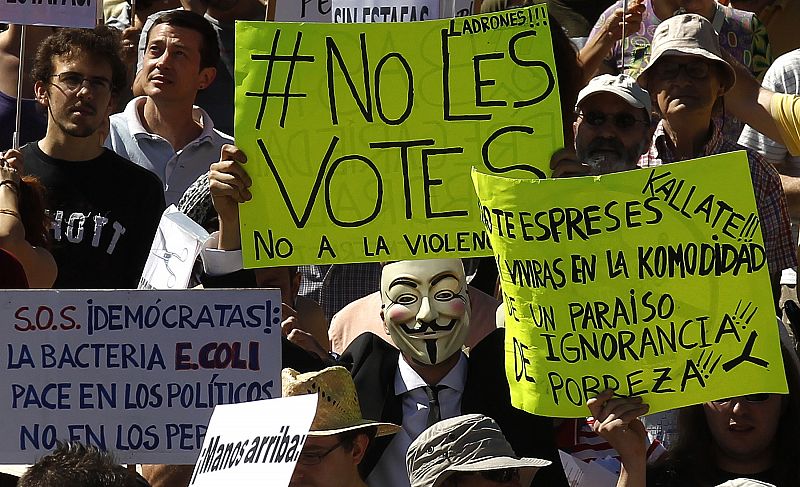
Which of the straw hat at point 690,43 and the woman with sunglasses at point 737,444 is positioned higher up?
the straw hat at point 690,43

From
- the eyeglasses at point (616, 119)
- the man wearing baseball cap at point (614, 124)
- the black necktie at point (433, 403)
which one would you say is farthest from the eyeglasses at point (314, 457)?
the eyeglasses at point (616, 119)

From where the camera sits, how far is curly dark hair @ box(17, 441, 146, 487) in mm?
4016

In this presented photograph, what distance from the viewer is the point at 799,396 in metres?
5.84

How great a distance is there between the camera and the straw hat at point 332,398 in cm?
548

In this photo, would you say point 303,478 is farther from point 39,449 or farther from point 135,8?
point 135,8

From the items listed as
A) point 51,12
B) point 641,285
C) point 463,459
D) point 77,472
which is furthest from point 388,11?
point 77,472

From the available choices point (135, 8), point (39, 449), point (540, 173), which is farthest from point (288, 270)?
point (135, 8)

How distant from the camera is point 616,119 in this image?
6.91 metres

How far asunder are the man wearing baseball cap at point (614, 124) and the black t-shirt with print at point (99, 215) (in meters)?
1.71

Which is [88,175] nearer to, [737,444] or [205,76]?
[205,76]

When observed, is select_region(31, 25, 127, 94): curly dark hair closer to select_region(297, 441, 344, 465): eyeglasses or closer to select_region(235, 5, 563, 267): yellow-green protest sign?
select_region(235, 5, 563, 267): yellow-green protest sign

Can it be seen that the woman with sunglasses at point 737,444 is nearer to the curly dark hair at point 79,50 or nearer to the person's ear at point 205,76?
the curly dark hair at point 79,50

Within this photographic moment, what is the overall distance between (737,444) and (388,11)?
255cm

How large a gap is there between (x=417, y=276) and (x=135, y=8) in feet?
12.2
